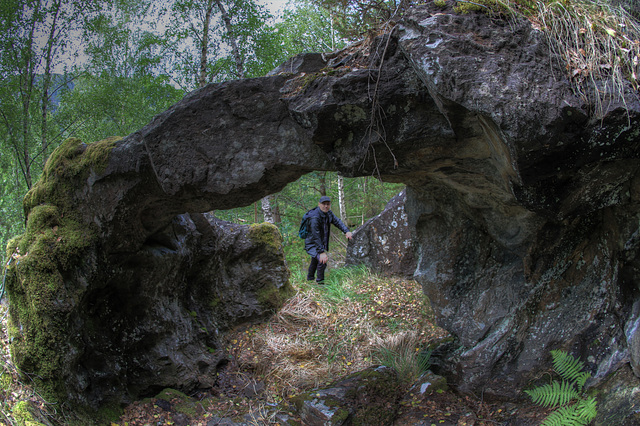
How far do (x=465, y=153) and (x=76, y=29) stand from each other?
34.6ft

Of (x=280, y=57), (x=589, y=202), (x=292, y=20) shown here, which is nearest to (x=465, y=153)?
(x=589, y=202)

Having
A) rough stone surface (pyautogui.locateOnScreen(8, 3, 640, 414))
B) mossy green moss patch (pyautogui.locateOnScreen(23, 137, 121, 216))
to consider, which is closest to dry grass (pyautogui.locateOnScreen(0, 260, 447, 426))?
rough stone surface (pyautogui.locateOnScreen(8, 3, 640, 414))

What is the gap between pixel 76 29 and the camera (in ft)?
32.4

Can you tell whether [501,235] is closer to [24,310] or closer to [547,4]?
[547,4]

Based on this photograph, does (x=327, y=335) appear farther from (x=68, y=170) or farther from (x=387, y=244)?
(x=68, y=170)

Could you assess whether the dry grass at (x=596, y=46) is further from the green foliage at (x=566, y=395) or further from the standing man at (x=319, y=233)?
the standing man at (x=319, y=233)

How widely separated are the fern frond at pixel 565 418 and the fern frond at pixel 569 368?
0.26 m

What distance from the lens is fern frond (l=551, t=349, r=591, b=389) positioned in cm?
345

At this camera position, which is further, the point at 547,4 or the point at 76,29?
the point at 76,29

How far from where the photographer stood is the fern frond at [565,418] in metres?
3.14

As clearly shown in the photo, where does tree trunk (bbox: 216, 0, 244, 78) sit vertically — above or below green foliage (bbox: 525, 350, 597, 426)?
above

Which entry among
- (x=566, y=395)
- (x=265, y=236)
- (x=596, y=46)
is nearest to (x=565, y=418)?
(x=566, y=395)

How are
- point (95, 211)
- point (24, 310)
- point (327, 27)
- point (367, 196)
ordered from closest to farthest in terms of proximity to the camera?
1. point (24, 310)
2. point (95, 211)
3. point (367, 196)
4. point (327, 27)

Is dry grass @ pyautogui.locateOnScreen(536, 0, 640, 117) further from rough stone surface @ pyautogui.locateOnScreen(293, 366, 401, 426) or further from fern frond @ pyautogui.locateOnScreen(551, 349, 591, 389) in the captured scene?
rough stone surface @ pyautogui.locateOnScreen(293, 366, 401, 426)
